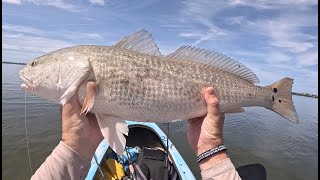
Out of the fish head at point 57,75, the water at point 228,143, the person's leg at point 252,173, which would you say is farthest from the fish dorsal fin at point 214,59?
the water at point 228,143

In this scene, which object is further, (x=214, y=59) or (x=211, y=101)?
(x=214, y=59)

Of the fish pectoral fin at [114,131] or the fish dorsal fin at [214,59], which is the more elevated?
the fish dorsal fin at [214,59]

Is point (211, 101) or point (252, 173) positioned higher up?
point (211, 101)

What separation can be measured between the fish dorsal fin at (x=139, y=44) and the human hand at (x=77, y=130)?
739 mm

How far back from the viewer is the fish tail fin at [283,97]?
3252 mm

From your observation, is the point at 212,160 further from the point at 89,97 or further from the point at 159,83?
the point at 89,97

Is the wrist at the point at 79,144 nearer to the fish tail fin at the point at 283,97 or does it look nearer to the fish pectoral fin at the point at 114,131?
the fish pectoral fin at the point at 114,131

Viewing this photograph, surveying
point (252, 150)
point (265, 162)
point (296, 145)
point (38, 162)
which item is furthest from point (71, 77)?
point (296, 145)

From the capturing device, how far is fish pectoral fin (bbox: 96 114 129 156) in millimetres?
2678

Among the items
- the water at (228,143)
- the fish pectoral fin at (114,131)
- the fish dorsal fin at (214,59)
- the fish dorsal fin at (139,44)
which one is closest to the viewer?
the fish pectoral fin at (114,131)

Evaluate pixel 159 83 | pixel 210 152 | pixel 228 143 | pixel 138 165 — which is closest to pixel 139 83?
pixel 159 83

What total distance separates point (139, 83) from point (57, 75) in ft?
2.58

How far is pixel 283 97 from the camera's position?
3316mm

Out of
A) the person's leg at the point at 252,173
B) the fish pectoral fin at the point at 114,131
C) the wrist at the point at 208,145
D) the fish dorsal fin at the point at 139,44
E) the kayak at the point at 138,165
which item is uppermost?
the fish dorsal fin at the point at 139,44
